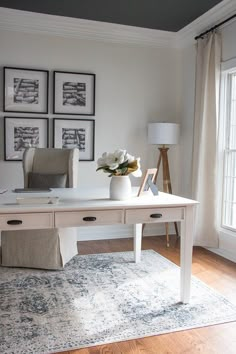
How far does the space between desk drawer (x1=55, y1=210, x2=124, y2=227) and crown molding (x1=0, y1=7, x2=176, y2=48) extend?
9.36ft

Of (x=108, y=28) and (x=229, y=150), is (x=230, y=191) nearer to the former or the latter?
(x=229, y=150)

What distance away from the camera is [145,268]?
335 cm

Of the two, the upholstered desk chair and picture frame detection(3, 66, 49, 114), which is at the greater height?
picture frame detection(3, 66, 49, 114)

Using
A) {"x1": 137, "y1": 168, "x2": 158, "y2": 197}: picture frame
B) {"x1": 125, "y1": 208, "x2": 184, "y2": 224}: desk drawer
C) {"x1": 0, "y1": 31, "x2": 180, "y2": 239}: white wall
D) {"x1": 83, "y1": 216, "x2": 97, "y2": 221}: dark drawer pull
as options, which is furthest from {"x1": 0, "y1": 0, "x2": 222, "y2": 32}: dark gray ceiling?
{"x1": 83, "y1": 216, "x2": 97, "y2": 221}: dark drawer pull

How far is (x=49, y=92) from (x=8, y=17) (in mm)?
942

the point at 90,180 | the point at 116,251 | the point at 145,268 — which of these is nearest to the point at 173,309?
the point at 145,268

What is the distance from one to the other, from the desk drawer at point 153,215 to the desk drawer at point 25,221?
0.53 meters

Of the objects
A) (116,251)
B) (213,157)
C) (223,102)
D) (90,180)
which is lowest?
(116,251)

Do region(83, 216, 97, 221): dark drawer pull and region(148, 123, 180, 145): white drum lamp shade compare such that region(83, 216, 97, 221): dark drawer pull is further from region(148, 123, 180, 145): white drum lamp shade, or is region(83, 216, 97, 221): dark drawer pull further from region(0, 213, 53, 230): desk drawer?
region(148, 123, 180, 145): white drum lamp shade

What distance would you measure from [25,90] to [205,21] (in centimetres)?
229

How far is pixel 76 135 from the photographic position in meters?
4.36

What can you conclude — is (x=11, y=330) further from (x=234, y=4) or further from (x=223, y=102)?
(x=234, y=4)

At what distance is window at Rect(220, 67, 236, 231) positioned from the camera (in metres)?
3.85

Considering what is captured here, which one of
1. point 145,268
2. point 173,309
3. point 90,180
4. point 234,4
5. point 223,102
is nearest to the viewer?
point 173,309
